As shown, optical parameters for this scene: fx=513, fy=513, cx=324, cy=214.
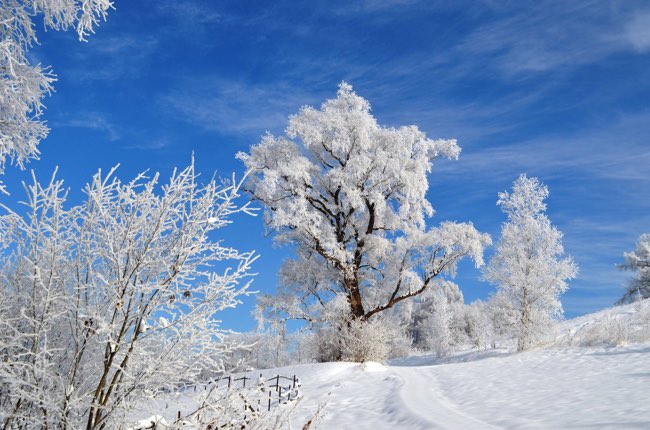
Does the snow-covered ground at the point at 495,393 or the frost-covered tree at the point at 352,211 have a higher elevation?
the frost-covered tree at the point at 352,211

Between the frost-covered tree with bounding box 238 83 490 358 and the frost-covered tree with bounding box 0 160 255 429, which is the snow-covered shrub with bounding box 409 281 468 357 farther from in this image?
the frost-covered tree with bounding box 0 160 255 429

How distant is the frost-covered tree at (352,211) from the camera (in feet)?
65.1

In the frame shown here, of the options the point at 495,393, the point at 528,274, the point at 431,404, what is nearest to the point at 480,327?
the point at 528,274

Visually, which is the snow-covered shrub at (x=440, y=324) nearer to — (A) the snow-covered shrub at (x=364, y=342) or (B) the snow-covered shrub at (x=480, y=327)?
(B) the snow-covered shrub at (x=480, y=327)

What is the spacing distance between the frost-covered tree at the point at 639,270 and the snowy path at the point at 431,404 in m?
33.1

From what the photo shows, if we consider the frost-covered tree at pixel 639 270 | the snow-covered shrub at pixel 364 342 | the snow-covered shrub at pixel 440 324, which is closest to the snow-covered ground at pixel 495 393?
the snow-covered shrub at pixel 364 342

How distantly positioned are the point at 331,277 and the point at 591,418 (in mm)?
13823

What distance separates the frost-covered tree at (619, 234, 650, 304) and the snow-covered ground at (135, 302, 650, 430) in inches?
1107

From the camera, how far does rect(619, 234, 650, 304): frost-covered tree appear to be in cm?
4072

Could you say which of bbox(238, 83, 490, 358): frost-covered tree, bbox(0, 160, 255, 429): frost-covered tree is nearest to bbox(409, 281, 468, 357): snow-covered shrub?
bbox(238, 83, 490, 358): frost-covered tree

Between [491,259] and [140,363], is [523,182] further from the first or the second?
[140,363]

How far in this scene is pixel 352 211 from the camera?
2105cm

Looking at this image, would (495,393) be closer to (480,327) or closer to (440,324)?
(480,327)

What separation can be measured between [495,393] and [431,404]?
1.49m
